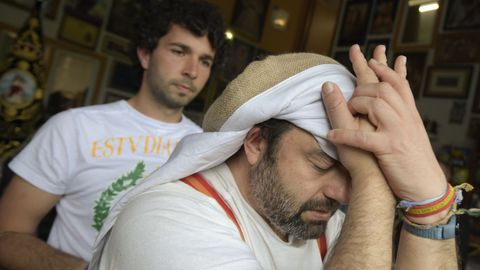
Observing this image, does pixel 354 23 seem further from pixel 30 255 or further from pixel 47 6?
pixel 30 255

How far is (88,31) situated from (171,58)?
4.58 feet

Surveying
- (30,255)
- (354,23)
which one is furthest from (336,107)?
(354,23)

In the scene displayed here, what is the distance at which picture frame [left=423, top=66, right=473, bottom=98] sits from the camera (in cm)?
325

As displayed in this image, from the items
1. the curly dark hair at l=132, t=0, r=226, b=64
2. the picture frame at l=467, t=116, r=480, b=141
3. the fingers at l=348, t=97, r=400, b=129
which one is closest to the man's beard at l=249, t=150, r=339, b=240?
the fingers at l=348, t=97, r=400, b=129

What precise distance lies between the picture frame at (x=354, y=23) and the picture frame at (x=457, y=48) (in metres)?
0.70

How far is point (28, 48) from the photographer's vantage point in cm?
211

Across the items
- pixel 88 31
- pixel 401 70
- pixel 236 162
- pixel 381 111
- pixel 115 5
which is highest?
pixel 115 5

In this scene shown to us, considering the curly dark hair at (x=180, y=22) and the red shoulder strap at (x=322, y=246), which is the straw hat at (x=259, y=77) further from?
the curly dark hair at (x=180, y=22)

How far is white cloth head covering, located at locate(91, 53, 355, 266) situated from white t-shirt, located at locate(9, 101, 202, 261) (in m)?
0.58

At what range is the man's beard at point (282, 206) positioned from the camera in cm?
98

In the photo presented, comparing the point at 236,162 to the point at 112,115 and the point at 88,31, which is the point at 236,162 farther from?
the point at 88,31

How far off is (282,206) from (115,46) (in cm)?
252

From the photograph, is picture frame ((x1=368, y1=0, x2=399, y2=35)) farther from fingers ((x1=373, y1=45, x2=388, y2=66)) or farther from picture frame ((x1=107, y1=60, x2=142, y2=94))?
fingers ((x1=373, y1=45, x2=388, y2=66))

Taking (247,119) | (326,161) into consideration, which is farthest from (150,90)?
(326,161)
